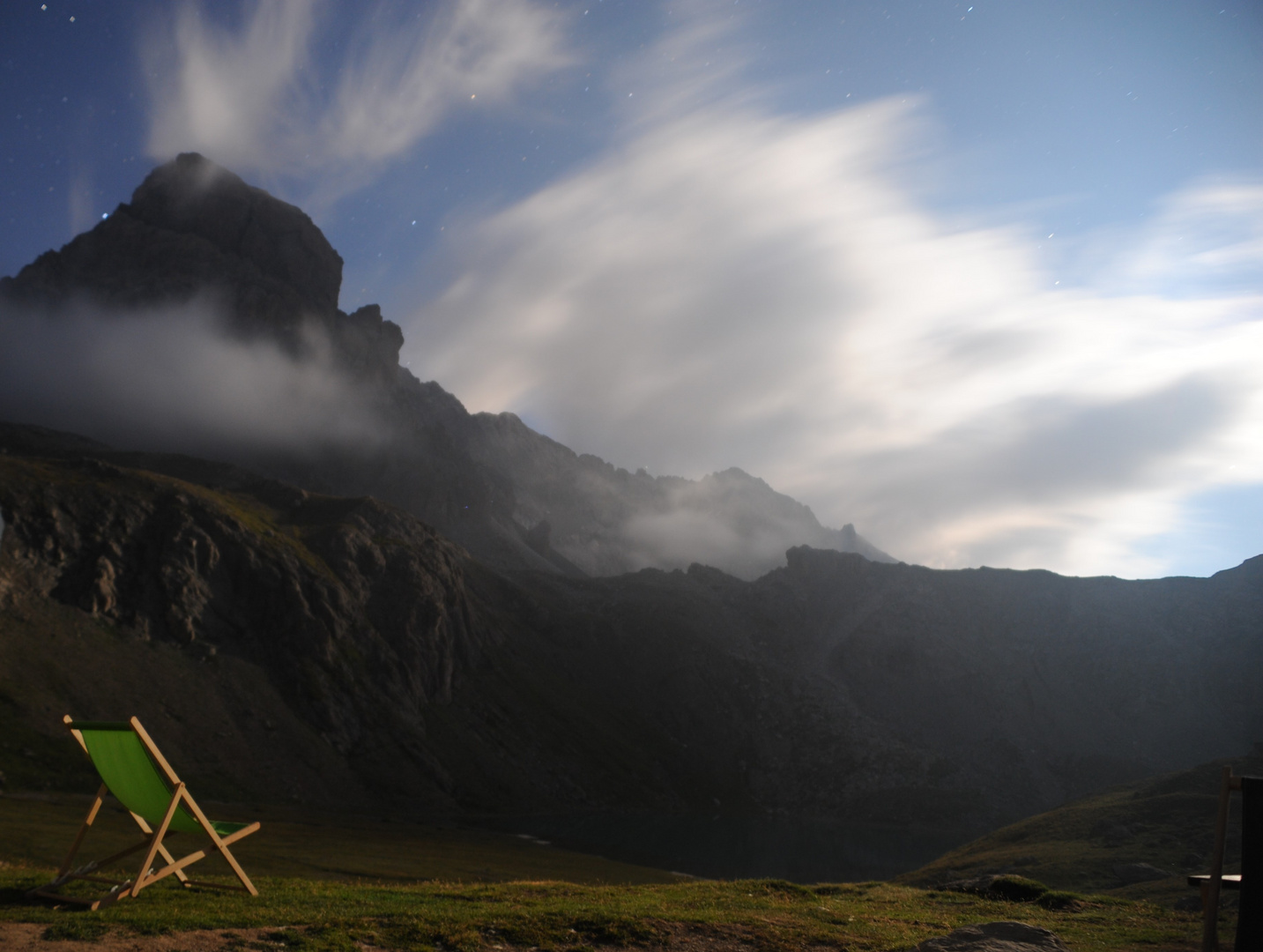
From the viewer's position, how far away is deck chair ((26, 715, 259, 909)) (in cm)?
1390

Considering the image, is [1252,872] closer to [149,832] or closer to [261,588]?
[149,832]

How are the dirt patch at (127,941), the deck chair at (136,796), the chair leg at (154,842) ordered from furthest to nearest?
the chair leg at (154,842) < the deck chair at (136,796) < the dirt patch at (127,941)

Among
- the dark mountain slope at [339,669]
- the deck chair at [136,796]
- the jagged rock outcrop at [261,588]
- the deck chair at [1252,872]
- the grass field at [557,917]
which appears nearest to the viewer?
the deck chair at [1252,872]

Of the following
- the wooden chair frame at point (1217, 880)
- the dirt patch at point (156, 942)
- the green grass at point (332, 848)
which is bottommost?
the green grass at point (332, 848)

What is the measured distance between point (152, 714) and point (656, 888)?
109325mm

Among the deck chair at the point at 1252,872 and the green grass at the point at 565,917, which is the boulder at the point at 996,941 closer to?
the green grass at the point at 565,917

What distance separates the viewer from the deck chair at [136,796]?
45.6 feet

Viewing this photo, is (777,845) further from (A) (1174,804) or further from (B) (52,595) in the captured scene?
(B) (52,595)

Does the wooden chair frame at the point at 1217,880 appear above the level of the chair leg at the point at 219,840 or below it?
above

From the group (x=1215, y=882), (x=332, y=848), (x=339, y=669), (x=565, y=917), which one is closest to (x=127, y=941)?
(x=565, y=917)

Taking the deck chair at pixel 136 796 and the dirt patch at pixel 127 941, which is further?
the deck chair at pixel 136 796

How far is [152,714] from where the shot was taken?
106688 mm

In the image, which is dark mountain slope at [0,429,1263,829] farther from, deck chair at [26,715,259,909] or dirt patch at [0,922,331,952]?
dirt patch at [0,922,331,952]

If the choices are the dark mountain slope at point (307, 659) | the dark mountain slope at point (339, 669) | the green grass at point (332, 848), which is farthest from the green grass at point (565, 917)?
the dark mountain slope at point (339, 669)
